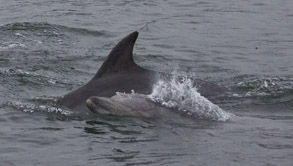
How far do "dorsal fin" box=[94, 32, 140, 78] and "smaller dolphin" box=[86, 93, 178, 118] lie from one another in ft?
2.15

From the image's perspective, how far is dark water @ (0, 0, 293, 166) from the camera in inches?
351

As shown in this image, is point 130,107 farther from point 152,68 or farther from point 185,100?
point 152,68

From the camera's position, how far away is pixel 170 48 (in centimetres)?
1691

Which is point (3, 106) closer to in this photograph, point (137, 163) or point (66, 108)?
point (66, 108)

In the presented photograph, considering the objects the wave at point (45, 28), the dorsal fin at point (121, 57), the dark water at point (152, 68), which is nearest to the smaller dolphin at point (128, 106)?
the dark water at point (152, 68)

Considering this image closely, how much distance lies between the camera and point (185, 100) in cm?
1109

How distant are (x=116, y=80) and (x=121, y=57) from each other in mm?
397

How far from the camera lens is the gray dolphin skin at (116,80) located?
10.9 meters

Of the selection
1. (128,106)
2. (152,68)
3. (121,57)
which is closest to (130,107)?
(128,106)

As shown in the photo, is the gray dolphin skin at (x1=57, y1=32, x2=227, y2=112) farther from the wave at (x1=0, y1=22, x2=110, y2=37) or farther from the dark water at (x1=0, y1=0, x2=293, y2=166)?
the wave at (x1=0, y1=22, x2=110, y2=37)

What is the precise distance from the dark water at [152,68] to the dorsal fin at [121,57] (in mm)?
1098

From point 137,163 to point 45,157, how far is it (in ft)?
3.97

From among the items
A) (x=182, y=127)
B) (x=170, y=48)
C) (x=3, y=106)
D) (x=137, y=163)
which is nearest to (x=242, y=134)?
(x=182, y=127)

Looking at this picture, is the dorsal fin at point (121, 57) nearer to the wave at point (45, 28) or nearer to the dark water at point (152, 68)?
the dark water at point (152, 68)
